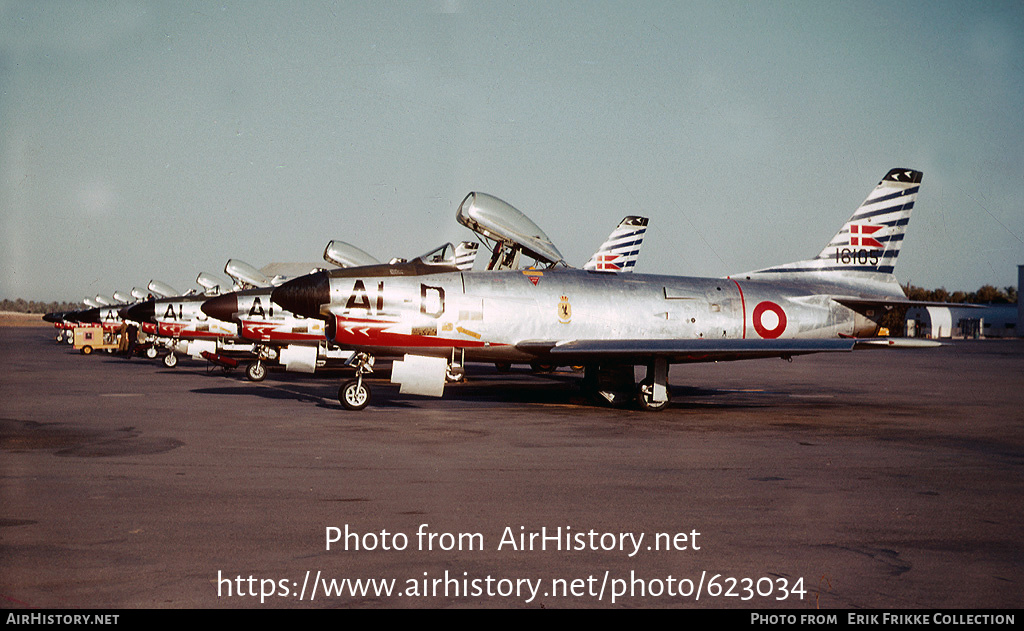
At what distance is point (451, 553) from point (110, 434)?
766cm

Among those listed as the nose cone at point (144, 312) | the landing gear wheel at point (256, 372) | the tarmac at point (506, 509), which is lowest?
the landing gear wheel at point (256, 372)

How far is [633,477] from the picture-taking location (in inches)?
320

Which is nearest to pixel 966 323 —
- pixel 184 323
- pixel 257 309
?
pixel 184 323

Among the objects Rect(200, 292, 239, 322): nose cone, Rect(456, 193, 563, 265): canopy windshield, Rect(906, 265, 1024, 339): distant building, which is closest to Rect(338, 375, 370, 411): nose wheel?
Rect(456, 193, 563, 265): canopy windshield

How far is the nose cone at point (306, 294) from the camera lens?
13.6 metres

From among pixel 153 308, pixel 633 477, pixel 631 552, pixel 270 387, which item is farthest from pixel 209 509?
pixel 153 308

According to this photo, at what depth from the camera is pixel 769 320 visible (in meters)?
16.6

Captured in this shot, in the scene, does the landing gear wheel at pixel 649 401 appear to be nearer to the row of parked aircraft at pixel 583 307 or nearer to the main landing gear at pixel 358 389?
the row of parked aircraft at pixel 583 307

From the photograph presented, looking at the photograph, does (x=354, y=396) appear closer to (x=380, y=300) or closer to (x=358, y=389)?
(x=358, y=389)

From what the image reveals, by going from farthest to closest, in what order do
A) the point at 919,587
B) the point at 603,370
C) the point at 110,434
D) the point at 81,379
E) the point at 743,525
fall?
the point at 81,379
the point at 603,370
the point at 110,434
the point at 743,525
the point at 919,587

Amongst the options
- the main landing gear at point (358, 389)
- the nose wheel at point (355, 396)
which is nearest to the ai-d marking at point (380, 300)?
the main landing gear at point (358, 389)

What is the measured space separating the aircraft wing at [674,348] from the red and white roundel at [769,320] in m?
2.02
